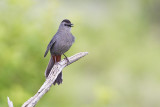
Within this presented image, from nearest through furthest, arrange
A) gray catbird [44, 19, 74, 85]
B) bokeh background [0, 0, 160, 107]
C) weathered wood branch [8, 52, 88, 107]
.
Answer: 1. weathered wood branch [8, 52, 88, 107]
2. gray catbird [44, 19, 74, 85]
3. bokeh background [0, 0, 160, 107]

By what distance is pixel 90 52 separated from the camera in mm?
19312

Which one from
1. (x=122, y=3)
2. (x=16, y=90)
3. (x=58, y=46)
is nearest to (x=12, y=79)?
(x=16, y=90)

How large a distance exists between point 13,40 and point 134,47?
12624mm

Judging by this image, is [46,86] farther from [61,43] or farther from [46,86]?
[61,43]

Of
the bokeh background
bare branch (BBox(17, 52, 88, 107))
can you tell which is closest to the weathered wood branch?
bare branch (BBox(17, 52, 88, 107))

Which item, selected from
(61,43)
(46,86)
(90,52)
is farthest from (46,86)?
(90,52)

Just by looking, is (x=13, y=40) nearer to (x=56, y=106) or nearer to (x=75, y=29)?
(x=56, y=106)

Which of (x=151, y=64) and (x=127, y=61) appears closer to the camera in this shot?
(x=127, y=61)

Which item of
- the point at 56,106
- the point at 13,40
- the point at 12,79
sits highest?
the point at 13,40

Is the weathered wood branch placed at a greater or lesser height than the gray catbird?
lesser

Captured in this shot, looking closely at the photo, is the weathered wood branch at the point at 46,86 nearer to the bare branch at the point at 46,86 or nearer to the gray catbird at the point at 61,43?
the bare branch at the point at 46,86

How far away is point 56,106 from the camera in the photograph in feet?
33.1

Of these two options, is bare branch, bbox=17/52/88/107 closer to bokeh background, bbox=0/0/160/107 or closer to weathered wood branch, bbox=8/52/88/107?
weathered wood branch, bbox=8/52/88/107

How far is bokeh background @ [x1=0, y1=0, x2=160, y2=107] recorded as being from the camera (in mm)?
9641
